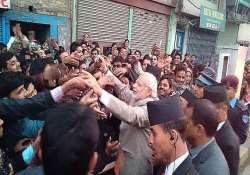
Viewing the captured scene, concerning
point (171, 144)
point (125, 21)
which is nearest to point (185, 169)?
point (171, 144)

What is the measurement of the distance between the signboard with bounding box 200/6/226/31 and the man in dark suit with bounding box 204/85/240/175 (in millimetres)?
13875

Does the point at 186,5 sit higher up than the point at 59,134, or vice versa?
the point at 186,5

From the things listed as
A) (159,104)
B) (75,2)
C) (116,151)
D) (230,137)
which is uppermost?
(75,2)

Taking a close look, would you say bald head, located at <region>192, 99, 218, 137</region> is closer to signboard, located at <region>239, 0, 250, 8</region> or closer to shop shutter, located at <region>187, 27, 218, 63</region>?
shop shutter, located at <region>187, 27, 218, 63</region>

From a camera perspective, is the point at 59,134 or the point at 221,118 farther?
the point at 221,118

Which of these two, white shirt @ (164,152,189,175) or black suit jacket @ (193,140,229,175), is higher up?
white shirt @ (164,152,189,175)

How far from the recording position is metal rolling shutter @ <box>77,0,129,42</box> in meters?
10.2

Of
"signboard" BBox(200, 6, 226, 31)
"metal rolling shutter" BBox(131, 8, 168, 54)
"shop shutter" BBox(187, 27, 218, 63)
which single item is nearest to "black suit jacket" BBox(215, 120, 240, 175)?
"metal rolling shutter" BBox(131, 8, 168, 54)

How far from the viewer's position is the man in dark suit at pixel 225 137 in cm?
293

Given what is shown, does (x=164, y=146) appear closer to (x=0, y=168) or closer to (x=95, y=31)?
(x=0, y=168)

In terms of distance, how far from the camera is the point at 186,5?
15.8m

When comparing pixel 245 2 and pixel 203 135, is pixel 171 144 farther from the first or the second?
pixel 245 2

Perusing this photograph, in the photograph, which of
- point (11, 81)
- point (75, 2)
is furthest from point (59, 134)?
point (75, 2)

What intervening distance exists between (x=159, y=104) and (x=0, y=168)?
122 centimetres
